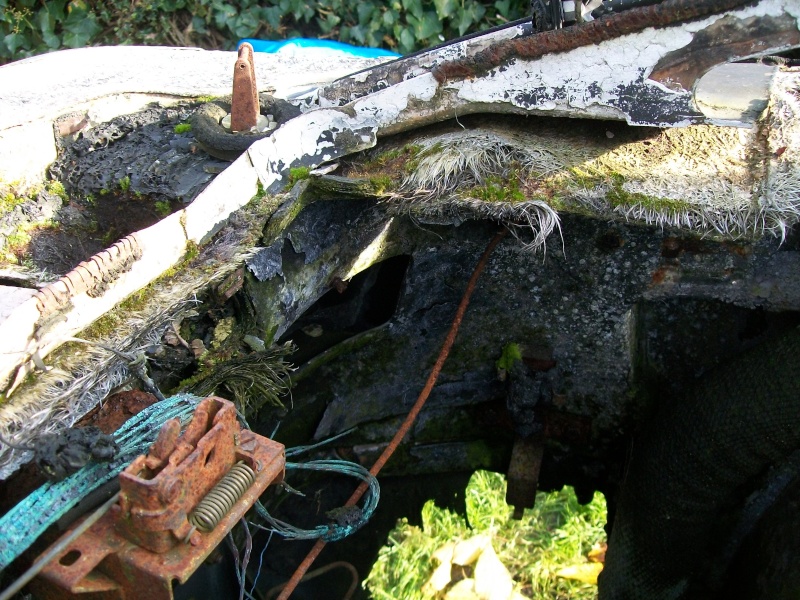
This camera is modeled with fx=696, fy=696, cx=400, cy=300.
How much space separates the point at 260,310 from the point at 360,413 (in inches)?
48.8

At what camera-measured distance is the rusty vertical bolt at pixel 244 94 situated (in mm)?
2832

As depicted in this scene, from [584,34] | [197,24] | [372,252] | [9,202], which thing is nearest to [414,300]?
[372,252]

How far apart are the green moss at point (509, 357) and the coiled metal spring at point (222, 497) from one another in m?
1.89

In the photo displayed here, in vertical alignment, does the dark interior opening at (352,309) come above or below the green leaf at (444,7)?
below

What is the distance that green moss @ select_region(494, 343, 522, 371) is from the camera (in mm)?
3268

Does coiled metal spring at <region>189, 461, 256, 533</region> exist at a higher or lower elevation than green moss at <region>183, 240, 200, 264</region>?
lower

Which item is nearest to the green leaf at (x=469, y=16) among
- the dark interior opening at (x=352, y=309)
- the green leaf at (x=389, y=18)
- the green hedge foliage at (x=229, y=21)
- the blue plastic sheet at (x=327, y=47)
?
the green hedge foliage at (x=229, y=21)

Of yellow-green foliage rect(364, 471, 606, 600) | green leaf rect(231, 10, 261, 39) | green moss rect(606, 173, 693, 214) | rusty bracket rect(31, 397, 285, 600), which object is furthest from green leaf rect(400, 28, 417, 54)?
rusty bracket rect(31, 397, 285, 600)

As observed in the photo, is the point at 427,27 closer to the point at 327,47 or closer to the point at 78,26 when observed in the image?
the point at 327,47

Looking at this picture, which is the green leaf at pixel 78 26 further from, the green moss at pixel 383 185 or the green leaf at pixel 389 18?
the green moss at pixel 383 185

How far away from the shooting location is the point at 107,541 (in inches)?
58.3

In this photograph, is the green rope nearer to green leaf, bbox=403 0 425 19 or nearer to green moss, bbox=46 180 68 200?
green moss, bbox=46 180 68 200

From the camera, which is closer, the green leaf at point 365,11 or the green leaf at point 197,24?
the green leaf at point 365,11

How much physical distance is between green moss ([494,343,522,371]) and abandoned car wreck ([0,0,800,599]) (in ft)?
0.13
